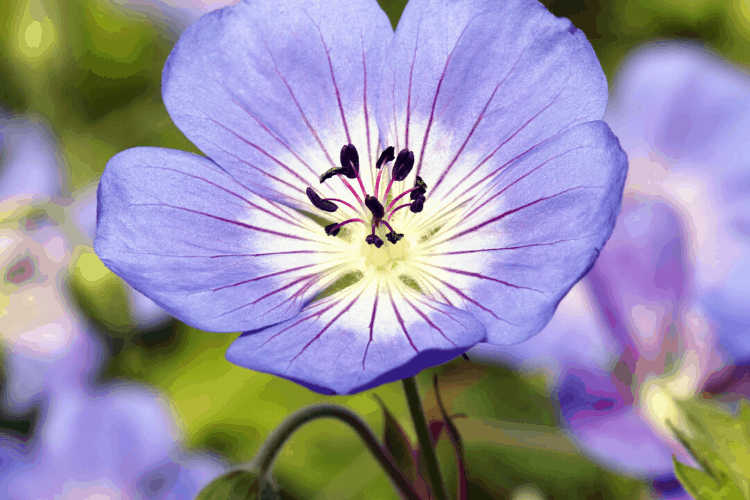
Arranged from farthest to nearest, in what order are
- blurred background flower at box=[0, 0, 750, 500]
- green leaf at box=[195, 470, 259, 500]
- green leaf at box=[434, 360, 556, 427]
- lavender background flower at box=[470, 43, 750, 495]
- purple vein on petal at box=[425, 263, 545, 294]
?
1. green leaf at box=[434, 360, 556, 427]
2. blurred background flower at box=[0, 0, 750, 500]
3. lavender background flower at box=[470, 43, 750, 495]
4. green leaf at box=[195, 470, 259, 500]
5. purple vein on petal at box=[425, 263, 545, 294]

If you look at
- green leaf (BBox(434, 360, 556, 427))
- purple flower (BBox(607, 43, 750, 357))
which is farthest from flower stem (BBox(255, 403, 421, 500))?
purple flower (BBox(607, 43, 750, 357))

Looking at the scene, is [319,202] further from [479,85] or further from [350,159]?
[479,85]

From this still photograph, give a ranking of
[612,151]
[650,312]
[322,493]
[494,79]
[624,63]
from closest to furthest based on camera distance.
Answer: [612,151], [494,79], [650,312], [322,493], [624,63]

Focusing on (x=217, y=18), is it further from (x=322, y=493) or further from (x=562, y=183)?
(x=322, y=493)

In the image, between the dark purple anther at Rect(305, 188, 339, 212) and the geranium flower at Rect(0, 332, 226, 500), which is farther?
the geranium flower at Rect(0, 332, 226, 500)

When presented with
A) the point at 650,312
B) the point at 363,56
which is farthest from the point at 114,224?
the point at 650,312

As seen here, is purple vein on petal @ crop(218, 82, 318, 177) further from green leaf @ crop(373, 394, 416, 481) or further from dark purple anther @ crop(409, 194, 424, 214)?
green leaf @ crop(373, 394, 416, 481)

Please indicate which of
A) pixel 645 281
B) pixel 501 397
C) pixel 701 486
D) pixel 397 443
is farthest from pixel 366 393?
pixel 701 486
